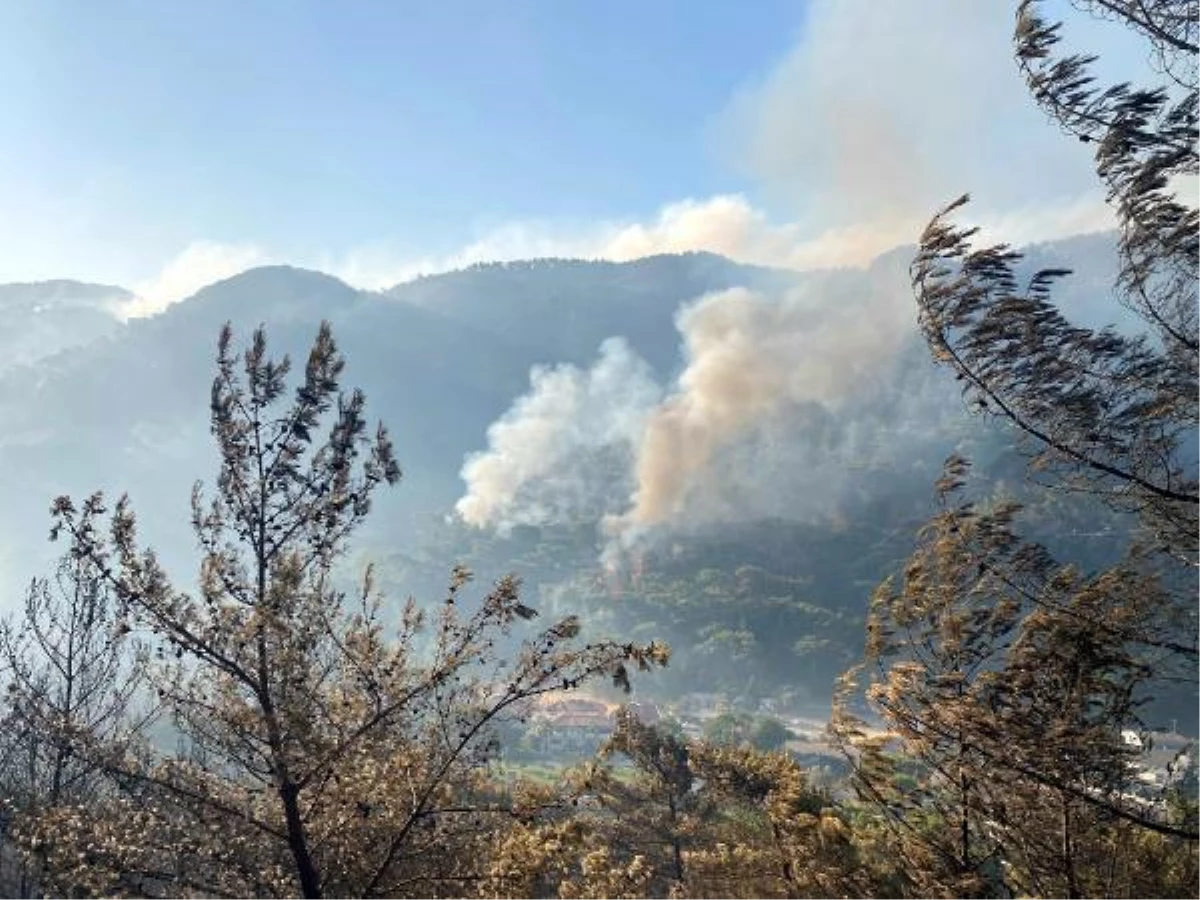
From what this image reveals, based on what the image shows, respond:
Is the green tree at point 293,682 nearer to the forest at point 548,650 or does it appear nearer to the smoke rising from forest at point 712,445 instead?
the forest at point 548,650

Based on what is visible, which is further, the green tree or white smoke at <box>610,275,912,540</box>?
white smoke at <box>610,275,912,540</box>

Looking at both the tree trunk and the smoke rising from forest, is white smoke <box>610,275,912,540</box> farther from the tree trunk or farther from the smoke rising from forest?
the tree trunk

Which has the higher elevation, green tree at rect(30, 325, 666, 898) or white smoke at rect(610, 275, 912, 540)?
white smoke at rect(610, 275, 912, 540)

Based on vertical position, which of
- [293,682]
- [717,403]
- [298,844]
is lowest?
[298,844]

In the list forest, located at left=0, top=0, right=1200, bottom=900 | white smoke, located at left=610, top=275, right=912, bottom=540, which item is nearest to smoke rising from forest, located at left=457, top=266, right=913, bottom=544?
white smoke, located at left=610, top=275, right=912, bottom=540

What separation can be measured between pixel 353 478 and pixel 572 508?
548 feet

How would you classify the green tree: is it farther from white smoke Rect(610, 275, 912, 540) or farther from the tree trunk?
white smoke Rect(610, 275, 912, 540)

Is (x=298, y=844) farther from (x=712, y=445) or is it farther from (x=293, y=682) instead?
(x=712, y=445)

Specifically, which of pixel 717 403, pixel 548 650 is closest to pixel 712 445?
pixel 717 403

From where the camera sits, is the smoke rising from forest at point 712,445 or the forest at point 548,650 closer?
the forest at point 548,650

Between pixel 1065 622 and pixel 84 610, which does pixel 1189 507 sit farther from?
pixel 84 610

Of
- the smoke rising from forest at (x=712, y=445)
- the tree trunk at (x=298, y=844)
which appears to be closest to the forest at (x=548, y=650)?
the tree trunk at (x=298, y=844)

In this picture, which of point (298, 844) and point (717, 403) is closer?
point (298, 844)

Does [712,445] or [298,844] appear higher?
[712,445]
